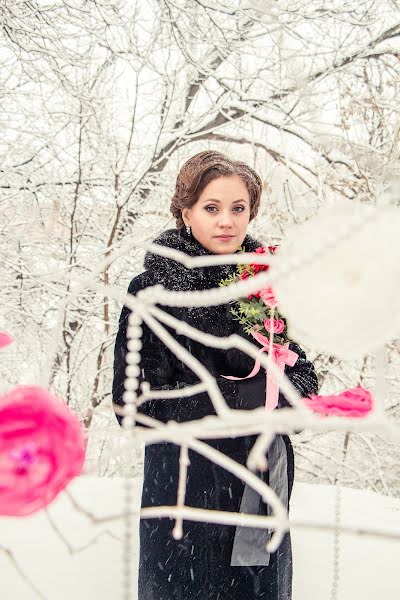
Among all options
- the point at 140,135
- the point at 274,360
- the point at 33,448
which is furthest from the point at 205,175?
the point at 140,135

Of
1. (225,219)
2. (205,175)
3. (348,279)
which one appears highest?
(205,175)

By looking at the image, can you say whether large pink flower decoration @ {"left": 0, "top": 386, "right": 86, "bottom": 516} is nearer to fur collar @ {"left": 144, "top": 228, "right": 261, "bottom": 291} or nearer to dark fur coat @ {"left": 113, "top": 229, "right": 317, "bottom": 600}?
dark fur coat @ {"left": 113, "top": 229, "right": 317, "bottom": 600}

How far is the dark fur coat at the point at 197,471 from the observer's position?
152cm

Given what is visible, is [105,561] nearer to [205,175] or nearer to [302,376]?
[302,376]

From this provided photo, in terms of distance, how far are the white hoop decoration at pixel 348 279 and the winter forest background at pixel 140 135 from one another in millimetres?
2702

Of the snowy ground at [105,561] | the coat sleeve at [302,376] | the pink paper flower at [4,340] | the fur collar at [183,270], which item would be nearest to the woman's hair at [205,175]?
the fur collar at [183,270]

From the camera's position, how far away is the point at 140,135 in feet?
14.2

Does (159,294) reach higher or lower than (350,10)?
lower

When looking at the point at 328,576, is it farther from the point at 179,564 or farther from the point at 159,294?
the point at 159,294

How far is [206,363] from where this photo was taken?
1604 millimetres

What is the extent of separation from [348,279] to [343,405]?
0.49 feet

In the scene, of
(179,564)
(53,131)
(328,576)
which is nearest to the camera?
(179,564)

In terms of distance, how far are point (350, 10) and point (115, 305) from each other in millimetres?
2543

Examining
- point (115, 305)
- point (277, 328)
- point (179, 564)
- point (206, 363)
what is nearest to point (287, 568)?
point (179, 564)
